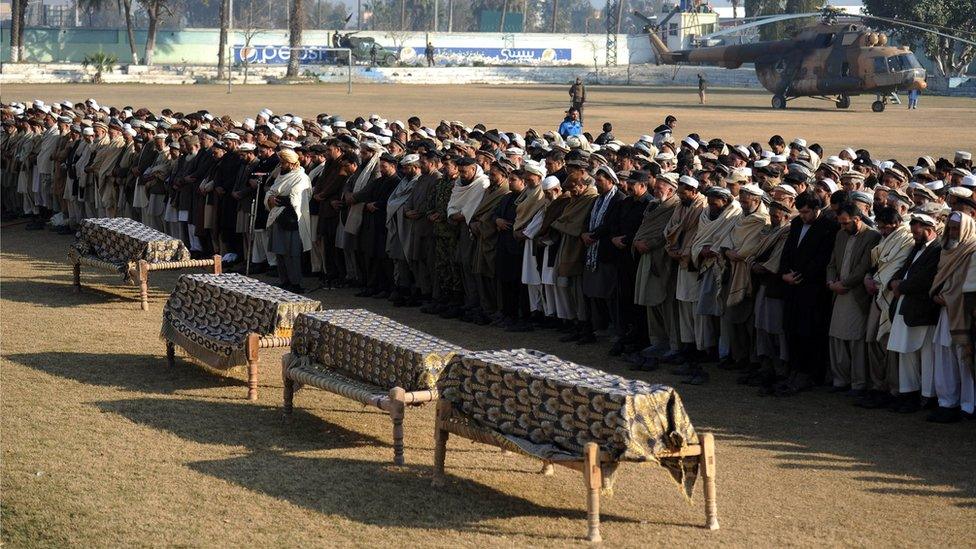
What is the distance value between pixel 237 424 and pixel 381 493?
209cm

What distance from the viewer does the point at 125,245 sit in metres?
15.2

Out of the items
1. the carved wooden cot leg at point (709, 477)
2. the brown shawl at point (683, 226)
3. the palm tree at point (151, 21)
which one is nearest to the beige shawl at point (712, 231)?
the brown shawl at point (683, 226)

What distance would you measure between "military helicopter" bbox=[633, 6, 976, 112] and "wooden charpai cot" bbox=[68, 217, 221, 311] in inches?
1318

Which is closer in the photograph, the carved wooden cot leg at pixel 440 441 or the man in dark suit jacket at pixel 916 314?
the carved wooden cot leg at pixel 440 441

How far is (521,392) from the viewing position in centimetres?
801

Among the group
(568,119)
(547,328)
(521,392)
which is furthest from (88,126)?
(521,392)

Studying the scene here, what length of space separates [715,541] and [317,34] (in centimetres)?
8564

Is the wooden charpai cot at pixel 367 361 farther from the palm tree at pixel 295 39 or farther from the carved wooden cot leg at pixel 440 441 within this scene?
the palm tree at pixel 295 39

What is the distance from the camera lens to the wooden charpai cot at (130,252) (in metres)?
14.7

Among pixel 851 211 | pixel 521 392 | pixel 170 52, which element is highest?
pixel 170 52

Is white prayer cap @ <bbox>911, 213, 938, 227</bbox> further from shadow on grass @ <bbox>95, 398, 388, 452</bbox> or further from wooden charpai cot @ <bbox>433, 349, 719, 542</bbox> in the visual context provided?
shadow on grass @ <bbox>95, 398, 388, 452</bbox>

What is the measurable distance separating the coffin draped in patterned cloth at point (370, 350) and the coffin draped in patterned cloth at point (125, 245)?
510 centimetres

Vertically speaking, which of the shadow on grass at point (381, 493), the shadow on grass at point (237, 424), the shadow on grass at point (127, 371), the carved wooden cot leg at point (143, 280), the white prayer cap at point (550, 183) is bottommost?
the shadow on grass at point (381, 493)

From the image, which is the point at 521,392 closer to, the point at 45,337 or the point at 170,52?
the point at 45,337
